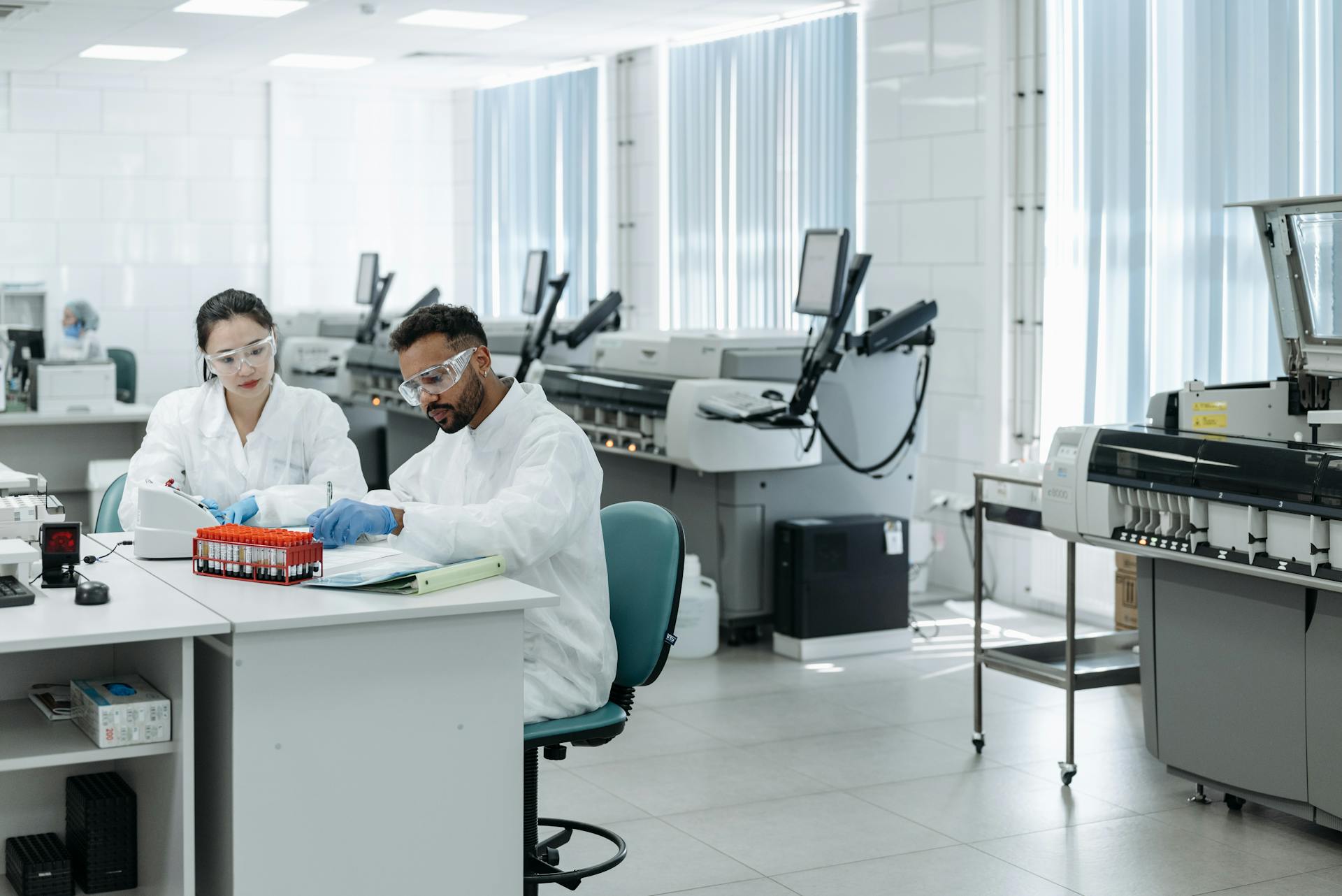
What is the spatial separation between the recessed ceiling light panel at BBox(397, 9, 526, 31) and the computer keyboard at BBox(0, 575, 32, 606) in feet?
17.3

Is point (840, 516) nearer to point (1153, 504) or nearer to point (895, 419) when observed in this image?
point (895, 419)

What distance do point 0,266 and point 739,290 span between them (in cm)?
476

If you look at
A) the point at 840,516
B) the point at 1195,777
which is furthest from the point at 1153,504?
the point at 840,516

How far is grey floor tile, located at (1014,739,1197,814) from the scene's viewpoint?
11.8ft

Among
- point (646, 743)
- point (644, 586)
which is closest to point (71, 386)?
point (646, 743)

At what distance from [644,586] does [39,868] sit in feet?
3.84

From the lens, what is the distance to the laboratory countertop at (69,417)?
5473 millimetres

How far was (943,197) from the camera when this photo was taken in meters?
6.11

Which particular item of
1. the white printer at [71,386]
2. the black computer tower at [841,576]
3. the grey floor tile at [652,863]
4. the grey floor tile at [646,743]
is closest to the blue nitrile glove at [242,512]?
the grey floor tile at [652,863]

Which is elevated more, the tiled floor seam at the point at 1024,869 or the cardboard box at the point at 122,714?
the cardboard box at the point at 122,714

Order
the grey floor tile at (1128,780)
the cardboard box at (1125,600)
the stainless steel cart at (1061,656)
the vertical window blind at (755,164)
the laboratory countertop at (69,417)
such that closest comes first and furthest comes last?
the grey floor tile at (1128,780) → the stainless steel cart at (1061,656) → the cardboard box at (1125,600) → the laboratory countertop at (69,417) → the vertical window blind at (755,164)

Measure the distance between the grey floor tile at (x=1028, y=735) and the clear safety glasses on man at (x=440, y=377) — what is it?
2045 mm

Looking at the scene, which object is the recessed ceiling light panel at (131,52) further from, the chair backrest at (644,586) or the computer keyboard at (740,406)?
→ the chair backrest at (644,586)

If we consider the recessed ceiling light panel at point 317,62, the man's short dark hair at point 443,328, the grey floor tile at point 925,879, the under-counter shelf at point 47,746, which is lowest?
the grey floor tile at point 925,879
